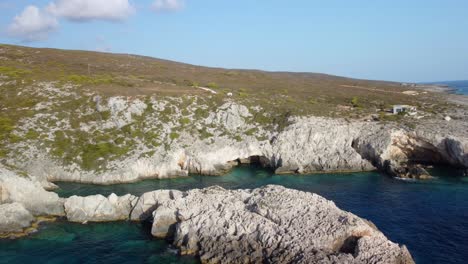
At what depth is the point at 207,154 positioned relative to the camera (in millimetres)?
62219

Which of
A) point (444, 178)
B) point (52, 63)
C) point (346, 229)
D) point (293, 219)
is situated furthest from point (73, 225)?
point (52, 63)

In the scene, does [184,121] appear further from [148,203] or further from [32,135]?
[148,203]

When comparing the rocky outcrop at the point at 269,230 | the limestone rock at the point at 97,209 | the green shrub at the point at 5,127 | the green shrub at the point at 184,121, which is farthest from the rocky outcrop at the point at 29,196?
the green shrub at the point at 184,121

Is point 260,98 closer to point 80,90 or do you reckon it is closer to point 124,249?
point 80,90

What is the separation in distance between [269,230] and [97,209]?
19965mm

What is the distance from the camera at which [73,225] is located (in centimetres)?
3966

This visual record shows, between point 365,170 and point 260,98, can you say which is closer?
point 365,170

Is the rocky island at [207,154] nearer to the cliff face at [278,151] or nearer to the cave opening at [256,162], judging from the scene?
the cliff face at [278,151]

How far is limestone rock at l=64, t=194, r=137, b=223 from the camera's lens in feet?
134

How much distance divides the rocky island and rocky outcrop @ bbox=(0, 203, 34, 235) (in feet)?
0.36

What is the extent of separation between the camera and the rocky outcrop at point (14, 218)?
3731 centimetres

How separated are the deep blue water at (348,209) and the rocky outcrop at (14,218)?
78.7 inches

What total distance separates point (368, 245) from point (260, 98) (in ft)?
189

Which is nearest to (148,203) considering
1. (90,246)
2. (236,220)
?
(90,246)
